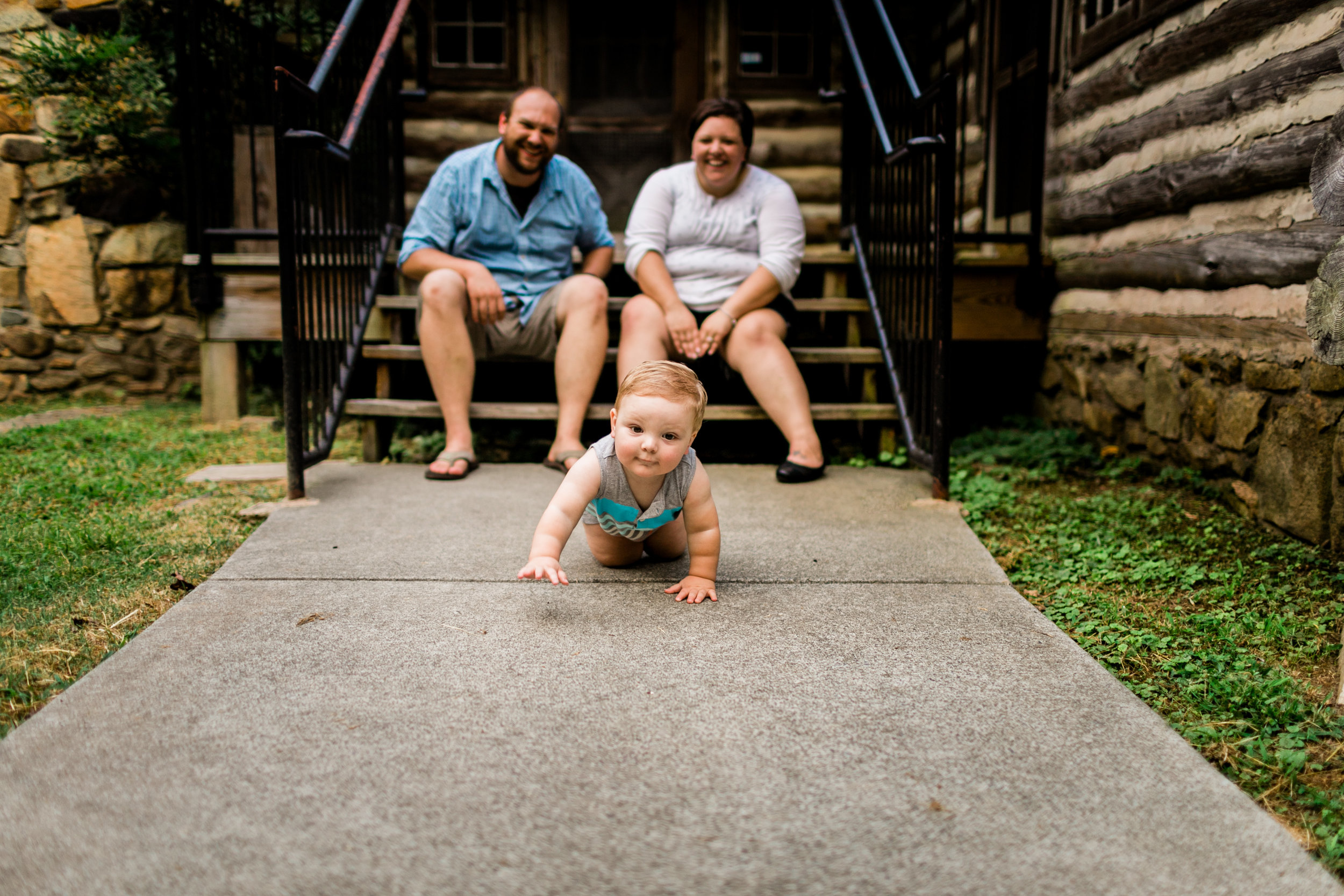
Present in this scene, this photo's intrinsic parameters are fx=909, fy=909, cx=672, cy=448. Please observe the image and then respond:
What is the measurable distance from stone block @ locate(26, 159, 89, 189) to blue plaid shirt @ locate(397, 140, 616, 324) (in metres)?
2.67

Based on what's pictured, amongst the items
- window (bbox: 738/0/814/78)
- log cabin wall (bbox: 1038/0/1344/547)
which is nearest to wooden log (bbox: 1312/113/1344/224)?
log cabin wall (bbox: 1038/0/1344/547)

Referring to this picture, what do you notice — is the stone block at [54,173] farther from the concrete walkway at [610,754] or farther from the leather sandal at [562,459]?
the concrete walkway at [610,754]

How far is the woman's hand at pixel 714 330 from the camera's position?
3.05 m

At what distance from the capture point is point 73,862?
104cm

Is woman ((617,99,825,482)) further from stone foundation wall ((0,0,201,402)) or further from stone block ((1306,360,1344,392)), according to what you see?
stone foundation wall ((0,0,201,402))

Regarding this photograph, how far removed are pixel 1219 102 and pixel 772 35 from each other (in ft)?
11.3

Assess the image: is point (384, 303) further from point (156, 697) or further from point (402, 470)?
point (156, 697)

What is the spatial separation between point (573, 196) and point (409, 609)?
6.32 feet

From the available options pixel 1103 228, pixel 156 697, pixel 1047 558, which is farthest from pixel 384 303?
pixel 1103 228

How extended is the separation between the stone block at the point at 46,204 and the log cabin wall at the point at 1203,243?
4974mm

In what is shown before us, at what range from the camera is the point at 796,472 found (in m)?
2.93

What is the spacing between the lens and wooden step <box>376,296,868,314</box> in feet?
11.4

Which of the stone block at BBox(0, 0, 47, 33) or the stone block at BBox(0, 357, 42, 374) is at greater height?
the stone block at BBox(0, 0, 47, 33)

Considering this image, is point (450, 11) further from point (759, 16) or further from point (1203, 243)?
point (1203, 243)
